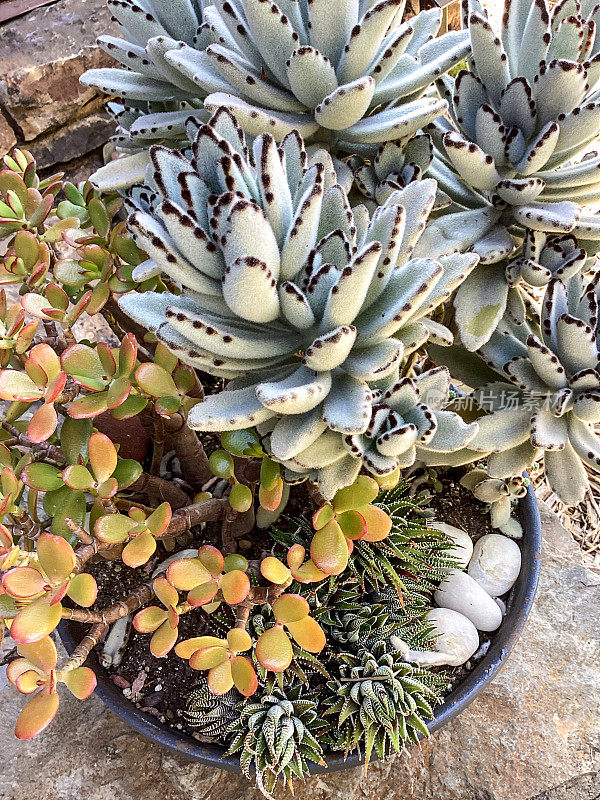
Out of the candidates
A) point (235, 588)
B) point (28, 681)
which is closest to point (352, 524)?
point (235, 588)

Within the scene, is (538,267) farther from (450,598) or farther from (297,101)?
(450,598)

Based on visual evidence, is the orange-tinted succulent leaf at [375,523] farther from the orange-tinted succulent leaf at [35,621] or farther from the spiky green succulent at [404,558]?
the orange-tinted succulent leaf at [35,621]

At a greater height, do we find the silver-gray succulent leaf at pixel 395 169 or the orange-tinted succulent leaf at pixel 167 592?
the silver-gray succulent leaf at pixel 395 169

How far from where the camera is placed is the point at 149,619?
27.2 inches

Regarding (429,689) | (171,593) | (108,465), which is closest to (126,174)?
(108,465)

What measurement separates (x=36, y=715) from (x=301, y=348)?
1.46ft

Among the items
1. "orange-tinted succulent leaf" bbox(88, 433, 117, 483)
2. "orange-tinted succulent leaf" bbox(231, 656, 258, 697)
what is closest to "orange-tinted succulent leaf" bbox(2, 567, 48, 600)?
"orange-tinted succulent leaf" bbox(88, 433, 117, 483)

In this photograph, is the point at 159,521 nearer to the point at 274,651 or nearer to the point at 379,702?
the point at 274,651

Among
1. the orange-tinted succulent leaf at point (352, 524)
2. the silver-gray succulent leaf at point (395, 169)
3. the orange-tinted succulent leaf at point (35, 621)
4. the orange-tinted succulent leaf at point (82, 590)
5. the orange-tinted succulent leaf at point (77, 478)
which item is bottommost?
the orange-tinted succulent leaf at point (352, 524)

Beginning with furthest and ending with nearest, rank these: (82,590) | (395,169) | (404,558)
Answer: (404,558) < (395,169) < (82,590)

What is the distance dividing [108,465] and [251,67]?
43cm

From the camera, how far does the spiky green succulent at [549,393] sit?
27.1 inches

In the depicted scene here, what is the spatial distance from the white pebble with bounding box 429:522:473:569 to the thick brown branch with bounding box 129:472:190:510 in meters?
0.41

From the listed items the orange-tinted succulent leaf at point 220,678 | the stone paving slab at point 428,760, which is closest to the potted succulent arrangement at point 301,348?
the orange-tinted succulent leaf at point 220,678
